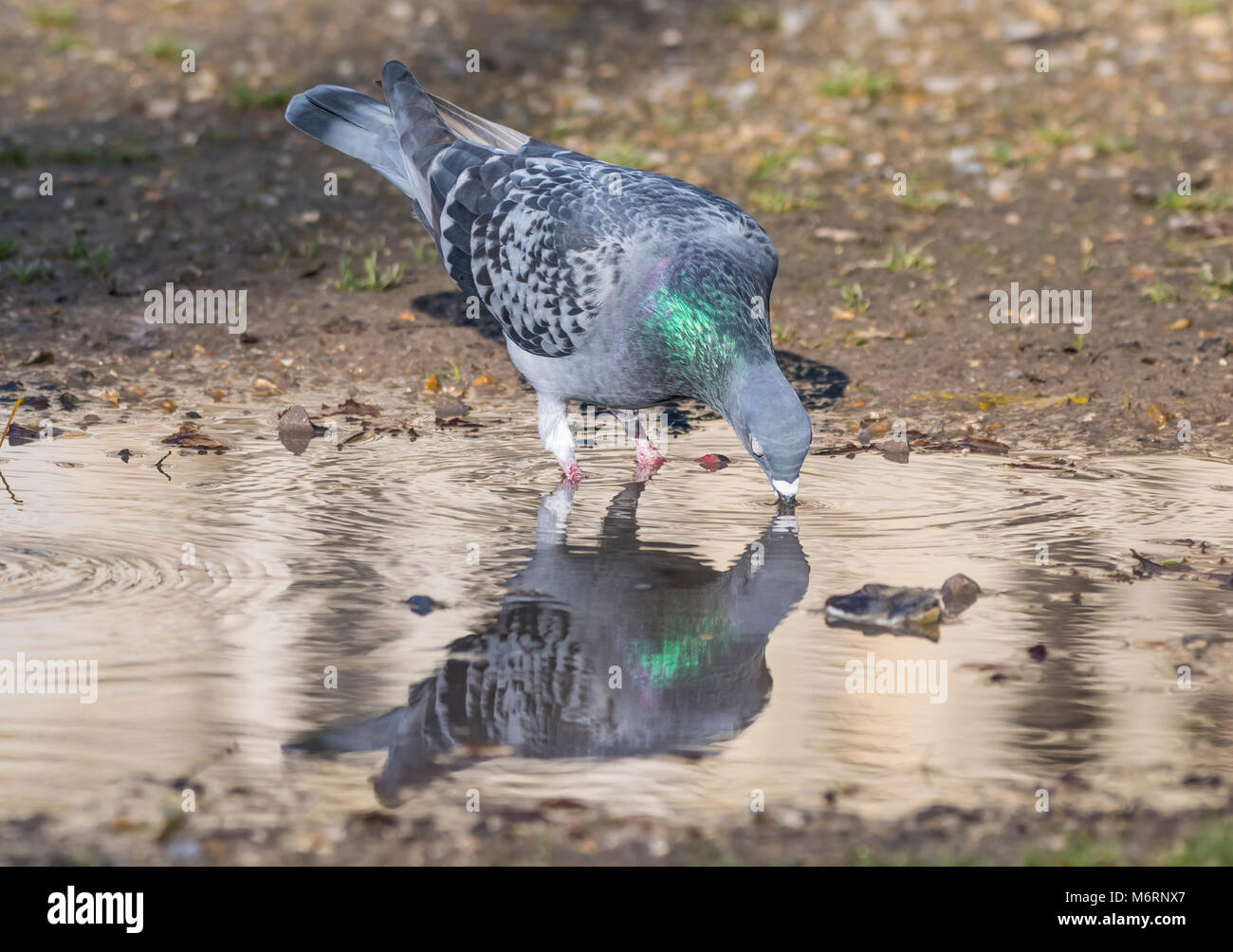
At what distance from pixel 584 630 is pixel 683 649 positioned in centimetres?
34

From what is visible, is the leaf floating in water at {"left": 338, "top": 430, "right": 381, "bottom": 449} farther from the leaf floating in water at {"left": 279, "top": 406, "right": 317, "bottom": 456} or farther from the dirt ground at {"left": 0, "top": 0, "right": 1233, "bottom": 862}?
the dirt ground at {"left": 0, "top": 0, "right": 1233, "bottom": 862}

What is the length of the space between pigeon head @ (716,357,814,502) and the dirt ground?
140 centimetres

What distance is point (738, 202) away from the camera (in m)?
10.4

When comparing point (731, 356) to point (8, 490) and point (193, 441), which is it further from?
point (8, 490)

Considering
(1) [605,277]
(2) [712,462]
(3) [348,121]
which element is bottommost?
(2) [712,462]

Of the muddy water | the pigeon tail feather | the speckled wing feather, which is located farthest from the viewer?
the pigeon tail feather

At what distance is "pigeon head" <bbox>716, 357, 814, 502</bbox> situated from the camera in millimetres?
5613

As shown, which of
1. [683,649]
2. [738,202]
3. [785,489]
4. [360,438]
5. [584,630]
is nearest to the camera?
[683,649]

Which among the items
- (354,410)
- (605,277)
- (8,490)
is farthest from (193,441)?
(605,277)

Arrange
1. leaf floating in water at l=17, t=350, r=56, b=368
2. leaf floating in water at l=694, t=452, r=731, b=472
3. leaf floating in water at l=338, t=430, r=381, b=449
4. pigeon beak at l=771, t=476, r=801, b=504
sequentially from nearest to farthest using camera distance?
pigeon beak at l=771, t=476, r=801, b=504
leaf floating in water at l=694, t=452, r=731, b=472
leaf floating in water at l=338, t=430, r=381, b=449
leaf floating in water at l=17, t=350, r=56, b=368

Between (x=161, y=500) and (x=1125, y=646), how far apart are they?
11.7 ft

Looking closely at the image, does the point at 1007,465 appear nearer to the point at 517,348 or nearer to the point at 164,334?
the point at 517,348

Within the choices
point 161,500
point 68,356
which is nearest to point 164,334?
point 68,356

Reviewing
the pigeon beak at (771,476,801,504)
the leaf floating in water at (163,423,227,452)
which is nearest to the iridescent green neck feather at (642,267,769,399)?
the pigeon beak at (771,476,801,504)
